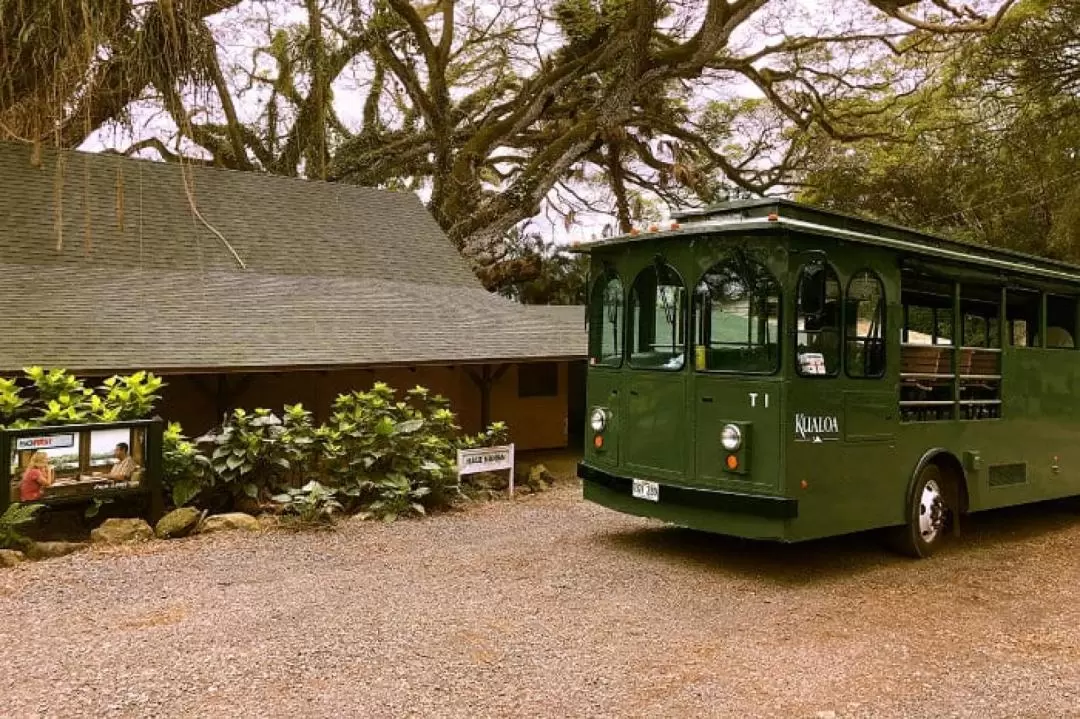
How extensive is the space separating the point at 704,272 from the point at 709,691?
3625 millimetres

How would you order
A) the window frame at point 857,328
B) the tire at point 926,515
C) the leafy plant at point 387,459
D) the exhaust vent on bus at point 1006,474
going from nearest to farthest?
the window frame at point 857,328
the tire at point 926,515
the exhaust vent on bus at point 1006,474
the leafy plant at point 387,459

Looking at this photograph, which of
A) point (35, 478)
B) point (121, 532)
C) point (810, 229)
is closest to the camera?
point (810, 229)

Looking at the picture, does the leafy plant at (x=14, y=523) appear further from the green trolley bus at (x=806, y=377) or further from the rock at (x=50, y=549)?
the green trolley bus at (x=806, y=377)

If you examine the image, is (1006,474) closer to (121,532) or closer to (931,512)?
(931,512)

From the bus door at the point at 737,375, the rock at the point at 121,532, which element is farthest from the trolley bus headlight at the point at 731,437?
the rock at the point at 121,532

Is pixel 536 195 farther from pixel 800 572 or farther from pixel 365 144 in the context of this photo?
pixel 800 572

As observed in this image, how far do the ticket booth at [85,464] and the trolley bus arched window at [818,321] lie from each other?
21.2 ft

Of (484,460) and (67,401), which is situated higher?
(67,401)

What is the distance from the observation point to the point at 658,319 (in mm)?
7438

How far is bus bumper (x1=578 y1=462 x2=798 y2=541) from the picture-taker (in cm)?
641

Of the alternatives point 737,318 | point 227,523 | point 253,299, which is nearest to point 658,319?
point 737,318

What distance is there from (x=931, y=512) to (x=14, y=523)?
28.3 feet

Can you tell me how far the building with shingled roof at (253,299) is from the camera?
426 inches

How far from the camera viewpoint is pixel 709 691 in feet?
15.0
